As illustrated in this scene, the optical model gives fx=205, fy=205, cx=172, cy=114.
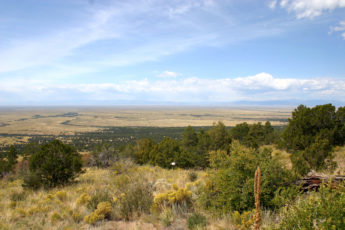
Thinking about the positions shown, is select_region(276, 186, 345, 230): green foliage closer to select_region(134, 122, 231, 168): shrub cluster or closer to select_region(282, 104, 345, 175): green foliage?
select_region(282, 104, 345, 175): green foliage

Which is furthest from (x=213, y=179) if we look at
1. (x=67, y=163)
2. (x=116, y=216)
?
(x=67, y=163)

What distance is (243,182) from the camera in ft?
14.0

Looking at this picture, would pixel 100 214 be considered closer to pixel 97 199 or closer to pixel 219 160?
pixel 97 199

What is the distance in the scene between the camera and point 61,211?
5.28 m

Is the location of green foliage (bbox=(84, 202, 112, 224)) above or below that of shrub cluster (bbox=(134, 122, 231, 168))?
above

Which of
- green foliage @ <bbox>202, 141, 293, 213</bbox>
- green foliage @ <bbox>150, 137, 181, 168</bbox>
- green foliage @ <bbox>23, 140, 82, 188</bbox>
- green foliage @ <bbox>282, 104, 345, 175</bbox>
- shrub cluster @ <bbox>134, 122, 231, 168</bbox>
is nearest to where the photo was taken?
green foliage @ <bbox>202, 141, 293, 213</bbox>

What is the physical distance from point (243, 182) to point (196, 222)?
1.25m

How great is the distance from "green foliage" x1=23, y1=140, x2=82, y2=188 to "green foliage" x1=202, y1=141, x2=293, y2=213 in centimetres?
708

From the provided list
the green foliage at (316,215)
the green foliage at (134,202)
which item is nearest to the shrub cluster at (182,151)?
the green foliage at (134,202)

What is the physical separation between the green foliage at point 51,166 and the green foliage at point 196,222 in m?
Answer: 7.08

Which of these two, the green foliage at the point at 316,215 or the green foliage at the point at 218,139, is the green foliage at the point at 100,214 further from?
the green foliage at the point at 218,139

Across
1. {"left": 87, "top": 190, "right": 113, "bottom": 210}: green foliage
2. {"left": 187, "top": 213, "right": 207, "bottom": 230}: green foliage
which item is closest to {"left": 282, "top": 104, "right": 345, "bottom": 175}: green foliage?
{"left": 187, "top": 213, "right": 207, "bottom": 230}: green foliage

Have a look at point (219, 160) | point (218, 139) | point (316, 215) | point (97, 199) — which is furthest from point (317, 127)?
point (97, 199)

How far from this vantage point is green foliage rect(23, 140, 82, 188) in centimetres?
846
